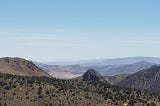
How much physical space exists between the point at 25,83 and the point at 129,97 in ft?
138

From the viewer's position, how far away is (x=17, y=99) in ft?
437

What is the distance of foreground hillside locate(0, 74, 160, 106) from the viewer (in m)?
134

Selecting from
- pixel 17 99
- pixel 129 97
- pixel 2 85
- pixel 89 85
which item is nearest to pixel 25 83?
pixel 2 85

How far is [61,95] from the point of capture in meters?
142


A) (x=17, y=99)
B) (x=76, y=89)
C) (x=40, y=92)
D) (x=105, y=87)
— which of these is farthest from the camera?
(x=105, y=87)

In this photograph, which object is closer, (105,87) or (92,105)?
(92,105)

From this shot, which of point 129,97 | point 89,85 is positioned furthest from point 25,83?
point 129,97

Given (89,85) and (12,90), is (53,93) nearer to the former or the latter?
(12,90)

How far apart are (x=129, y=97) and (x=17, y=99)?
44.8 metres

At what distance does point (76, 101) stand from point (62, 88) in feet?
52.6

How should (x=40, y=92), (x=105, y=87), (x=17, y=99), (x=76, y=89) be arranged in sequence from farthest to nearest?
(x=105, y=87), (x=76, y=89), (x=40, y=92), (x=17, y=99)

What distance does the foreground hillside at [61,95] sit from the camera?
133525mm

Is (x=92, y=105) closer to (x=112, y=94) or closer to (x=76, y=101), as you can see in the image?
(x=76, y=101)

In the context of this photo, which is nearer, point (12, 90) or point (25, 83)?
point (12, 90)
